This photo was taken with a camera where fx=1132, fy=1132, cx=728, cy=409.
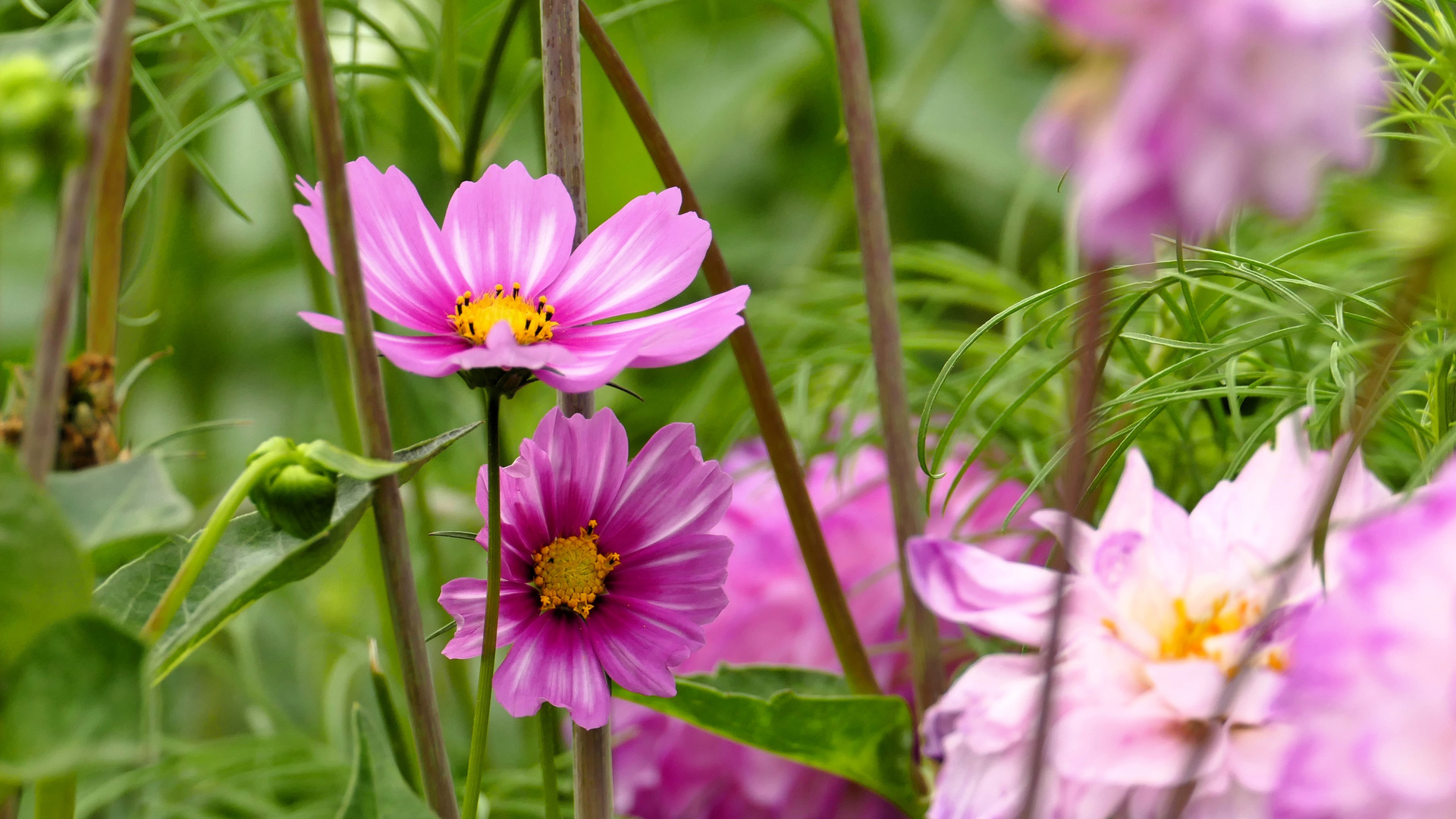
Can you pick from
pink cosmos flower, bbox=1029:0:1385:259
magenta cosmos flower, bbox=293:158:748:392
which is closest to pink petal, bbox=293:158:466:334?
magenta cosmos flower, bbox=293:158:748:392

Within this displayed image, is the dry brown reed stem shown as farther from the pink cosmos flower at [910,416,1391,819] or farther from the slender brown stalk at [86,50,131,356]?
the slender brown stalk at [86,50,131,356]

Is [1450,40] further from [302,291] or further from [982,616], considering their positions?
[302,291]

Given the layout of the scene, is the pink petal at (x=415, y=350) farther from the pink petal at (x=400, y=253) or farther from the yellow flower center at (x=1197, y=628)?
the yellow flower center at (x=1197, y=628)

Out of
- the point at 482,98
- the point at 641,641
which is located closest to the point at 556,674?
the point at 641,641

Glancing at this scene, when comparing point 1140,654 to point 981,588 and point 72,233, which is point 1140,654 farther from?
point 72,233

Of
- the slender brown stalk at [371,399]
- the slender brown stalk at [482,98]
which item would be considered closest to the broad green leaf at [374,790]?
the slender brown stalk at [371,399]
